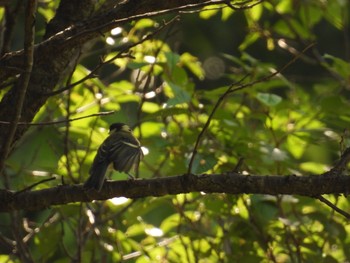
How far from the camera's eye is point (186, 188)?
9.93 feet

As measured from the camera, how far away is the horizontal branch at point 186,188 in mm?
2838

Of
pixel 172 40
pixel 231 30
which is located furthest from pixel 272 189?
pixel 231 30

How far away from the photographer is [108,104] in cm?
497

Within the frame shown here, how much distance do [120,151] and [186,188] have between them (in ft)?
5.33

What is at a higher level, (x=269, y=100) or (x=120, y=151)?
(x=269, y=100)

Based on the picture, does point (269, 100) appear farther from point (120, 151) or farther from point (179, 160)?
point (120, 151)

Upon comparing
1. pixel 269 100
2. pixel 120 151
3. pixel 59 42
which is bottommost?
pixel 120 151

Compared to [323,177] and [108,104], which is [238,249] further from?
[323,177]

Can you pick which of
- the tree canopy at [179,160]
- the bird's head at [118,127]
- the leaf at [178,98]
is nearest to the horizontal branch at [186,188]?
the tree canopy at [179,160]

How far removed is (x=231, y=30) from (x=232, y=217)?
25.5ft

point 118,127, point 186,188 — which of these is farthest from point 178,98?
point 118,127

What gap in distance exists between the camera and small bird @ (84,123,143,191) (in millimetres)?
4328

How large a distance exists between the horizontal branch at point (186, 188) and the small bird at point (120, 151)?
68cm

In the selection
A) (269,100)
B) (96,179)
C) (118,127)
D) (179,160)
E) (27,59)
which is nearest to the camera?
(27,59)
